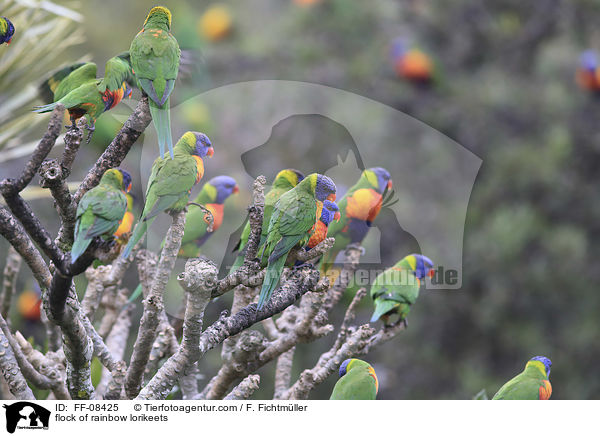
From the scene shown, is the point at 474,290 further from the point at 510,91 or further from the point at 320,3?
the point at 320,3

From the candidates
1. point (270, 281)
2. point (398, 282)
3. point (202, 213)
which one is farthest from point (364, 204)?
point (270, 281)

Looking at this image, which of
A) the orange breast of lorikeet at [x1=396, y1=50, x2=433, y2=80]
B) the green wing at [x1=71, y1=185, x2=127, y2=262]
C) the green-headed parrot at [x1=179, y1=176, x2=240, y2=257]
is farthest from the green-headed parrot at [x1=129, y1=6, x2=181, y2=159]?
the orange breast of lorikeet at [x1=396, y1=50, x2=433, y2=80]

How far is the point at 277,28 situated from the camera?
442 cm

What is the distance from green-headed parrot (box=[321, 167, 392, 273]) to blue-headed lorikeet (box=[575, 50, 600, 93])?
3.35 meters

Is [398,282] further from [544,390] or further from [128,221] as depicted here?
[128,221]

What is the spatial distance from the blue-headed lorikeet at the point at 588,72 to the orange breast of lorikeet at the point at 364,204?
11.1 ft

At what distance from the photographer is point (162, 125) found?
86cm

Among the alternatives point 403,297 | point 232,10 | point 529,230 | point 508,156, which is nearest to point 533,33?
point 508,156

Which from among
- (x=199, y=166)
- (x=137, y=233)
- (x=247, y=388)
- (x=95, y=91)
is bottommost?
(x=247, y=388)

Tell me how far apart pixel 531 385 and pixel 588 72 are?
11.8 ft

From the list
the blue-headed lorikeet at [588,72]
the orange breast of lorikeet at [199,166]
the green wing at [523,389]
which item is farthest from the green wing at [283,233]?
the blue-headed lorikeet at [588,72]

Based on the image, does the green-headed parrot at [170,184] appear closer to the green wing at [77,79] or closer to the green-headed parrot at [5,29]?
the green wing at [77,79]

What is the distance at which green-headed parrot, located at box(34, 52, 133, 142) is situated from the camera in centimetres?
92

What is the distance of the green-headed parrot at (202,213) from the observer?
1190mm
